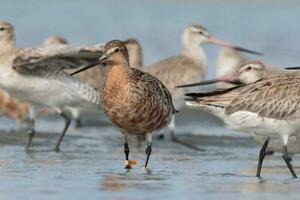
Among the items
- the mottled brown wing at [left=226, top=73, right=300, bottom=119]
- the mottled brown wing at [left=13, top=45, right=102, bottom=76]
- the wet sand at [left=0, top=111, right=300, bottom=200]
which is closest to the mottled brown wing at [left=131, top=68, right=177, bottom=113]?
the wet sand at [left=0, top=111, right=300, bottom=200]

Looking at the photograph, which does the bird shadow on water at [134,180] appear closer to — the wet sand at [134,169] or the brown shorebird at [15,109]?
the wet sand at [134,169]

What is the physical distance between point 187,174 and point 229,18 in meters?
15.6

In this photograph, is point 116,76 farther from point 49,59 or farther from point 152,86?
point 49,59

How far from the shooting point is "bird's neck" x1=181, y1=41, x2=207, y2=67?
16.3 metres

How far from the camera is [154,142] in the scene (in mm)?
14477

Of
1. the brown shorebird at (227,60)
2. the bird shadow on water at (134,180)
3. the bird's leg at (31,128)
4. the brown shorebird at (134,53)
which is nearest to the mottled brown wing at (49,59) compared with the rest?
the bird's leg at (31,128)

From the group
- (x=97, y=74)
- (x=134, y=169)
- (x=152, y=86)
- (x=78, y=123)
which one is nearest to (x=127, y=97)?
(x=152, y=86)

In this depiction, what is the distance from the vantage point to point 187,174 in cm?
998

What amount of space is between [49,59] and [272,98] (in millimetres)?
4157

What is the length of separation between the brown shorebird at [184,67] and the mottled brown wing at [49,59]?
5.37ft

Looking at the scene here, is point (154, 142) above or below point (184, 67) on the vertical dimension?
below

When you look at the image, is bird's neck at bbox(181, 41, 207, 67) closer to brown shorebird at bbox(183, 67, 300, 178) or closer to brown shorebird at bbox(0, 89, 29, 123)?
brown shorebird at bbox(0, 89, 29, 123)

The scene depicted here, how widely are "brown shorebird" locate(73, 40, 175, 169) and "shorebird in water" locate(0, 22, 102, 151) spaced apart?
2759 mm

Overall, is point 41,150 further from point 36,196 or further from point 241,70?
point 36,196
